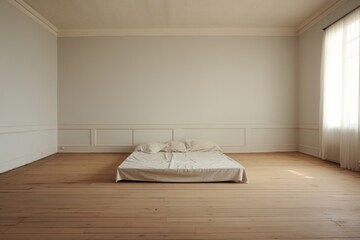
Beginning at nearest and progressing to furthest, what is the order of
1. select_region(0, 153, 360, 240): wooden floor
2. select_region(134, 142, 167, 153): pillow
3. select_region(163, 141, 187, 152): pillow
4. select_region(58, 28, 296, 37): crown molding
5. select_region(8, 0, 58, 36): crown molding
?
select_region(0, 153, 360, 240): wooden floor → select_region(8, 0, 58, 36): crown molding → select_region(134, 142, 167, 153): pillow → select_region(163, 141, 187, 152): pillow → select_region(58, 28, 296, 37): crown molding

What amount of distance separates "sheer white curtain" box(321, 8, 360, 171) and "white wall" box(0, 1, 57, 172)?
19.0 ft

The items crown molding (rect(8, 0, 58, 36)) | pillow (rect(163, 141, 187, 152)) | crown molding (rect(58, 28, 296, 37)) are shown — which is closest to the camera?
crown molding (rect(8, 0, 58, 36))

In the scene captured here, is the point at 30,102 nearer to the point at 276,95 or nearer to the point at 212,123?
the point at 212,123

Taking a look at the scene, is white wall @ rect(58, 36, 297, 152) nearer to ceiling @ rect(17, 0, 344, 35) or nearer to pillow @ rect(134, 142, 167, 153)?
ceiling @ rect(17, 0, 344, 35)

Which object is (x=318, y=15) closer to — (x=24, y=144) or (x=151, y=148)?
(x=151, y=148)

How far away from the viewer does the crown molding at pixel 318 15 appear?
14.0ft

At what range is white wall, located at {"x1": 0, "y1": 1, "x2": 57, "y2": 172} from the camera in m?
3.77

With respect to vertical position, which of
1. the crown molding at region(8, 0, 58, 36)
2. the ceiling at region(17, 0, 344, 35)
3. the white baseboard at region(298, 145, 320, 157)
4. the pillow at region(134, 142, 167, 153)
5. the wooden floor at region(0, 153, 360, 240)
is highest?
the ceiling at region(17, 0, 344, 35)

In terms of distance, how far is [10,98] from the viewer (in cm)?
389

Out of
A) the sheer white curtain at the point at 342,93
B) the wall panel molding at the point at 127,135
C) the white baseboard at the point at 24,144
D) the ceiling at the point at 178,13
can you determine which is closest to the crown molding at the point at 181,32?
the ceiling at the point at 178,13

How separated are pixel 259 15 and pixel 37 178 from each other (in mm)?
5243

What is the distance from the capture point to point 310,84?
17.1 ft

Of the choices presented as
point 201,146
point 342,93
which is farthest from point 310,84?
point 201,146

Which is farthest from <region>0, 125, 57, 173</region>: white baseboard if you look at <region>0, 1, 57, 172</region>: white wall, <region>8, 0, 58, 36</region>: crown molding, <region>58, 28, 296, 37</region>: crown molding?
<region>58, 28, 296, 37</region>: crown molding
